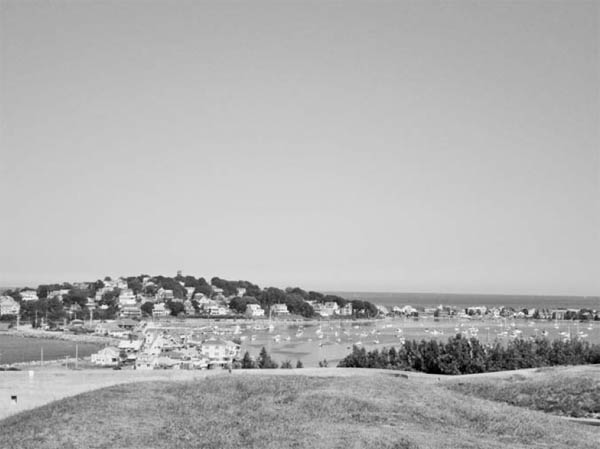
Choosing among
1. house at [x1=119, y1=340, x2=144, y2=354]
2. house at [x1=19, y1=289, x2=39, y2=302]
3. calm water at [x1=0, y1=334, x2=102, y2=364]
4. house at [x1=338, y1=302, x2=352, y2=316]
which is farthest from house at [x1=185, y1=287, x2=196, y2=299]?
house at [x1=119, y1=340, x2=144, y2=354]

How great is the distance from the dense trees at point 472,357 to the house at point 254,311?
77694mm

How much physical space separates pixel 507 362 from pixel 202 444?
55.8ft

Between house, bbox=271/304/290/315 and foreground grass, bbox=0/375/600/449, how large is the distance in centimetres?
9407

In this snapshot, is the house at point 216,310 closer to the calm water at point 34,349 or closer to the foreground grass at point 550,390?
the calm water at point 34,349

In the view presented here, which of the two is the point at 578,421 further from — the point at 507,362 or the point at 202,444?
the point at 507,362

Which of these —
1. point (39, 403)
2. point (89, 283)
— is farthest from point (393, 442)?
point (89, 283)

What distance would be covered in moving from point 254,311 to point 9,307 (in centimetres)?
3443

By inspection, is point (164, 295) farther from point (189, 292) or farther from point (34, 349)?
point (34, 349)

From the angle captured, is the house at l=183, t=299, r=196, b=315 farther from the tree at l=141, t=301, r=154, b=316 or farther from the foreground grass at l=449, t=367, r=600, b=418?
the foreground grass at l=449, t=367, r=600, b=418

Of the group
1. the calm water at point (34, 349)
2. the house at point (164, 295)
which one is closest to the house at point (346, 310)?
the house at point (164, 295)

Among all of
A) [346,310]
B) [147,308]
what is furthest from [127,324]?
[346,310]

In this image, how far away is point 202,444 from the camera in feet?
35.0

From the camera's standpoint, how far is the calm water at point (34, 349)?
54.1 m

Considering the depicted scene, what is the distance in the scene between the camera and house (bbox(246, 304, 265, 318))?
344ft
